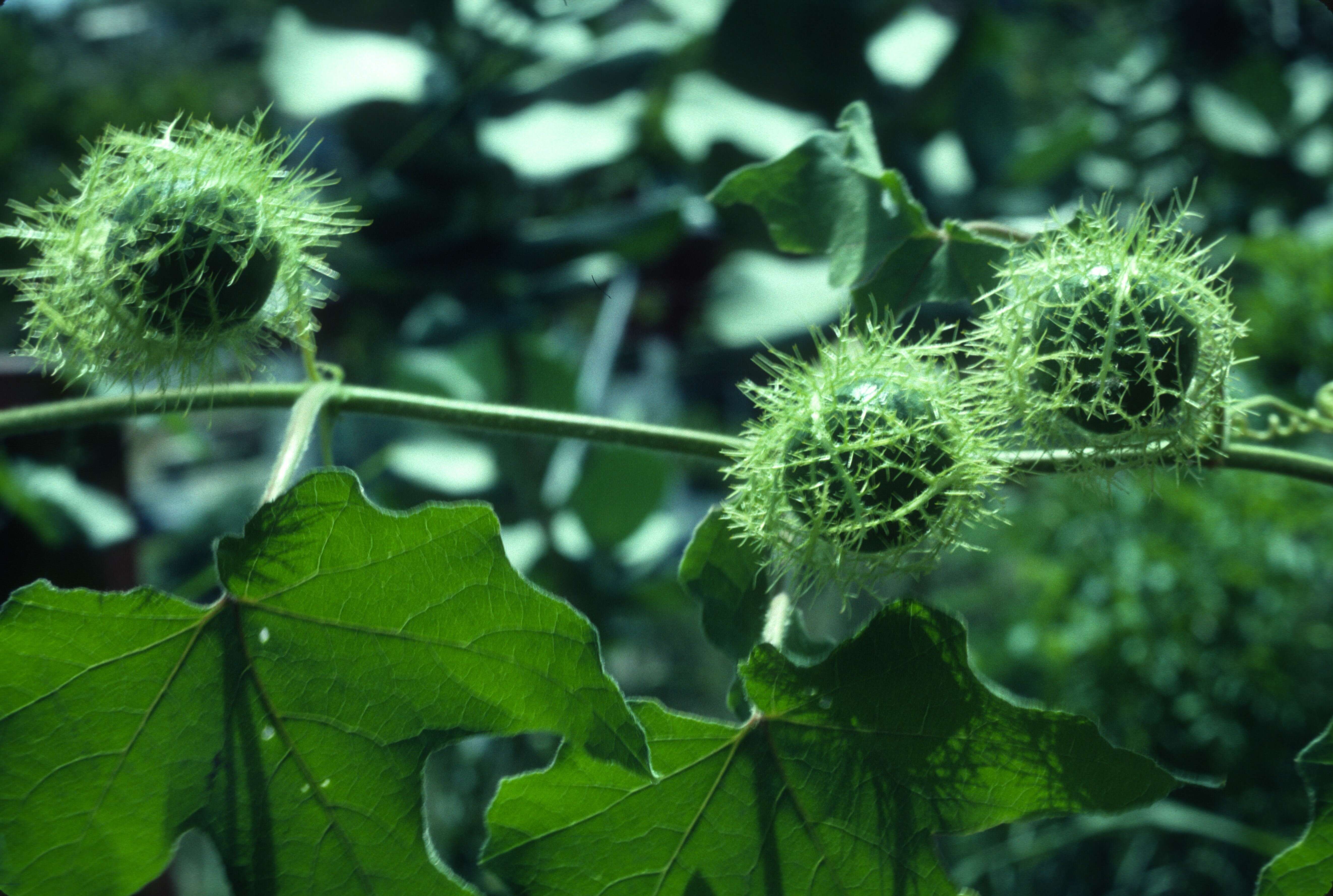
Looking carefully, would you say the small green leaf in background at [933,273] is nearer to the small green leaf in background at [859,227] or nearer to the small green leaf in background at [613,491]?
the small green leaf in background at [859,227]

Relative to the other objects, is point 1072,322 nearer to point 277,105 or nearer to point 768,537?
point 768,537

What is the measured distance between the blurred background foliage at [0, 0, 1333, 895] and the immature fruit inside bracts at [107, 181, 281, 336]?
2.01ft

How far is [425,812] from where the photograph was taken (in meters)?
0.63

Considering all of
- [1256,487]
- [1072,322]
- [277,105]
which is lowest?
[1256,487]

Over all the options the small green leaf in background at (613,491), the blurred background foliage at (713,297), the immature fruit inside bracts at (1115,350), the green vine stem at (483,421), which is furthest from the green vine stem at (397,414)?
the small green leaf in background at (613,491)

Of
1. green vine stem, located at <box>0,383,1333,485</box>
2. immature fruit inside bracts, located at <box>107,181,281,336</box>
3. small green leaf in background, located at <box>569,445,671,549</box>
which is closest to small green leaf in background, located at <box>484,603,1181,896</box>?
green vine stem, located at <box>0,383,1333,485</box>

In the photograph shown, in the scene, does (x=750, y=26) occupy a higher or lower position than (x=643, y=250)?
higher

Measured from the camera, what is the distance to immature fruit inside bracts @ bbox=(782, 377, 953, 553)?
A: 0.63 metres

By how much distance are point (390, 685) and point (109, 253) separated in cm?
37

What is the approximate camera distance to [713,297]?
5.55 feet

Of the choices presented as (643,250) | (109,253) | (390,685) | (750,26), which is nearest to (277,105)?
(643,250)

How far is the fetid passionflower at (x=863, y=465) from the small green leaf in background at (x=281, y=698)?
189 mm

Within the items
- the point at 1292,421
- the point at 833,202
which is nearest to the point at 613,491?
the point at 833,202

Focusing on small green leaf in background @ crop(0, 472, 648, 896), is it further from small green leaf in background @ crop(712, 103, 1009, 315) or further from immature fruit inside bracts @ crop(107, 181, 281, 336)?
small green leaf in background @ crop(712, 103, 1009, 315)
